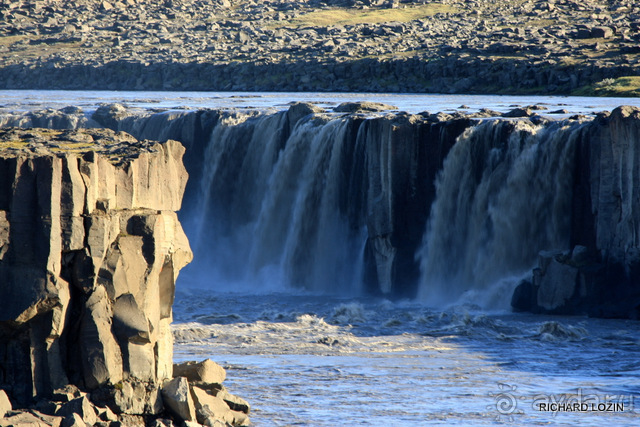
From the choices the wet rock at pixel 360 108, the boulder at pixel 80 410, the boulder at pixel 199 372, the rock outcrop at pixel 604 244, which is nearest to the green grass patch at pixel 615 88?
the wet rock at pixel 360 108

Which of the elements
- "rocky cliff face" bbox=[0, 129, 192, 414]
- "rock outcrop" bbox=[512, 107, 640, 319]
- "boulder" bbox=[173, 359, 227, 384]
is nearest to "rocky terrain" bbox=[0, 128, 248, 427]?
"rocky cliff face" bbox=[0, 129, 192, 414]

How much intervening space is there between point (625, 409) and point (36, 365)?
11345mm

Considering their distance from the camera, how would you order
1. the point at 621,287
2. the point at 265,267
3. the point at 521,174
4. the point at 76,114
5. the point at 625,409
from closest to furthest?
the point at 625,409, the point at 621,287, the point at 521,174, the point at 265,267, the point at 76,114

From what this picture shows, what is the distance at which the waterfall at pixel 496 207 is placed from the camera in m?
31.1

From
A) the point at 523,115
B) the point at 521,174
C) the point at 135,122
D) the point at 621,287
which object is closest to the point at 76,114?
the point at 135,122

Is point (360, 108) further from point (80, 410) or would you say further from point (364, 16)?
point (364, 16)

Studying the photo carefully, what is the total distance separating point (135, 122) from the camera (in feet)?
148

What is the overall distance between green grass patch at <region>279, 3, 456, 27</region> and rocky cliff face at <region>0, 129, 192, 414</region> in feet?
333

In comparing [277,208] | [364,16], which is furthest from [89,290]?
[364,16]

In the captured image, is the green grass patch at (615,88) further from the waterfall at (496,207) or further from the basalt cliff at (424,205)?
the waterfall at (496,207)

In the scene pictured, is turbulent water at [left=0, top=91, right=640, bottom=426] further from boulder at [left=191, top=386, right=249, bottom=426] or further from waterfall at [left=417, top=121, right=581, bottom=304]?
boulder at [left=191, top=386, right=249, bottom=426]

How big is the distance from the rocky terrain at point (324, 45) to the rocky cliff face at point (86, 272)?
51.4 metres

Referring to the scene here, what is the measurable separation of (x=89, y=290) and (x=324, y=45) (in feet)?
276

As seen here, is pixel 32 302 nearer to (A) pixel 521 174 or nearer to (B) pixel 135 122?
(A) pixel 521 174
